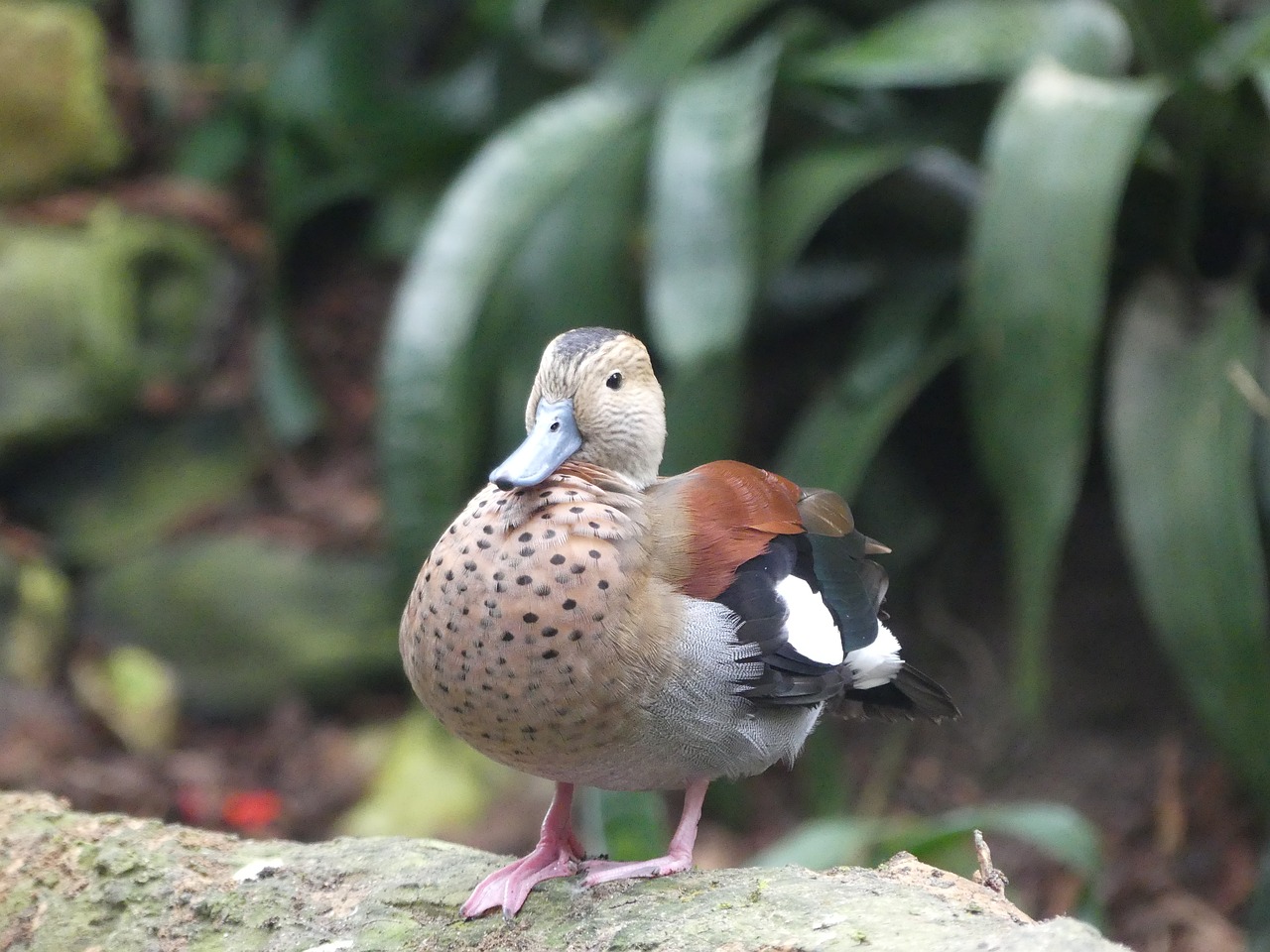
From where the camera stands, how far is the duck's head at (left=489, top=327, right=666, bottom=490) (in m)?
1.86

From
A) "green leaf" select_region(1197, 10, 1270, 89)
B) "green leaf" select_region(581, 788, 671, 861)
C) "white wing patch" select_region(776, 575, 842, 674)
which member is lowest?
"green leaf" select_region(581, 788, 671, 861)

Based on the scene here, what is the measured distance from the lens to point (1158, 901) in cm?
342

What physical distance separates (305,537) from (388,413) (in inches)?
53.6

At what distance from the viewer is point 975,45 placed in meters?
3.52

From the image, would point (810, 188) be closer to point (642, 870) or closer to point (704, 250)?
point (704, 250)

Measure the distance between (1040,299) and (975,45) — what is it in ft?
2.75

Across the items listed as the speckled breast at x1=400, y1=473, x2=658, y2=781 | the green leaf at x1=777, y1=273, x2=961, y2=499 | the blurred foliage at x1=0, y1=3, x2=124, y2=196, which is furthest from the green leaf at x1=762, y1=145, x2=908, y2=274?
the blurred foliage at x1=0, y1=3, x2=124, y2=196

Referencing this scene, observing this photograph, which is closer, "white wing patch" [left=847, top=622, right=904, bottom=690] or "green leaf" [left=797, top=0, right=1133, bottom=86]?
"white wing patch" [left=847, top=622, right=904, bottom=690]

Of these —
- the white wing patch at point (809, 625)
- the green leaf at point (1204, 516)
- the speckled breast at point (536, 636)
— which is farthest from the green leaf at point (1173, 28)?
the speckled breast at point (536, 636)

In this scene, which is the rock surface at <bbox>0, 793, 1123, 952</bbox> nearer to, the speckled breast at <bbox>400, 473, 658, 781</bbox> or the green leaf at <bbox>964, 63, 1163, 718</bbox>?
the speckled breast at <bbox>400, 473, 658, 781</bbox>

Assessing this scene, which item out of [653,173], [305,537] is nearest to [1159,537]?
[653,173]

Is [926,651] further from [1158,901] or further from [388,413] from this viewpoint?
[388,413]

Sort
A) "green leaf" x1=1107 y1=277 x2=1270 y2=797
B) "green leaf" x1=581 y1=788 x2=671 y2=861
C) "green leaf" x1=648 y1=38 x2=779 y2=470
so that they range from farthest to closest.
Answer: "green leaf" x1=648 y1=38 x2=779 y2=470 < "green leaf" x1=1107 y1=277 x2=1270 y2=797 < "green leaf" x1=581 y1=788 x2=671 y2=861

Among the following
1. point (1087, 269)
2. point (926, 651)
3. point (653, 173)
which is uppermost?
point (653, 173)
